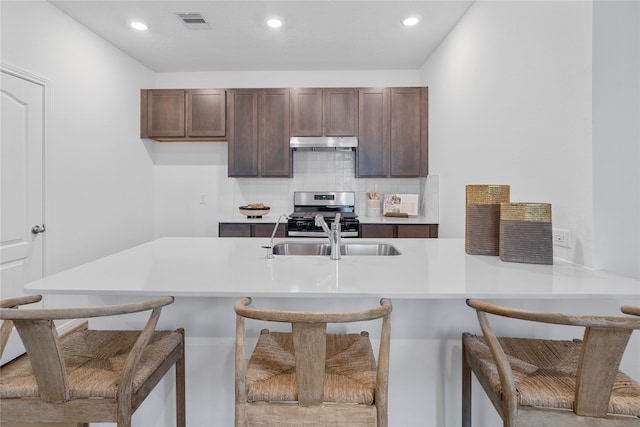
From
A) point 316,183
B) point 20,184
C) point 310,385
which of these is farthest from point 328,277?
point 316,183

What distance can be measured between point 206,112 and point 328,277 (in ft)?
10.1

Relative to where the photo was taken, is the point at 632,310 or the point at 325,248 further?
the point at 325,248

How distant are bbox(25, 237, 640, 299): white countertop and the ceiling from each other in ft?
6.59

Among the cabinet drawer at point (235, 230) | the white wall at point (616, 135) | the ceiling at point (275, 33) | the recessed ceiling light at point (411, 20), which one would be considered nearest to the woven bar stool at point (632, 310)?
the white wall at point (616, 135)

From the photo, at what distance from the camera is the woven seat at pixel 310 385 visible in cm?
86

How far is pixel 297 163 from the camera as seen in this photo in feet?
13.3

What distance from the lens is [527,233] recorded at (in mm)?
1547

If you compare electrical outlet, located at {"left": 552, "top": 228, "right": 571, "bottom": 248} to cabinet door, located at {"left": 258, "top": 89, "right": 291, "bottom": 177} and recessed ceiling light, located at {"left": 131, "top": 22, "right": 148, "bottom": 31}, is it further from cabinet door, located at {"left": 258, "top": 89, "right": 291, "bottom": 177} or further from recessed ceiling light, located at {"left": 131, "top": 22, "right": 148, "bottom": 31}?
recessed ceiling light, located at {"left": 131, "top": 22, "right": 148, "bottom": 31}

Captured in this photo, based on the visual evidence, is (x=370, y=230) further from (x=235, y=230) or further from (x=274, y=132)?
(x=274, y=132)

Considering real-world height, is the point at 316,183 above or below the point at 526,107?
below

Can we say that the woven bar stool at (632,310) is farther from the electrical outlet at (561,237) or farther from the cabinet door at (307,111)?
the cabinet door at (307,111)

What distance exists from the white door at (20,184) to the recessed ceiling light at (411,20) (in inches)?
114

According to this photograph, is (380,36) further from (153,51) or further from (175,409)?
(175,409)

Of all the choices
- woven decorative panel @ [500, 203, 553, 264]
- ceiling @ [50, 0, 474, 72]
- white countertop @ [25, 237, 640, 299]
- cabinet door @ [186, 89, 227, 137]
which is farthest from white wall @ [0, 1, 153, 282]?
woven decorative panel @ [500, 203, 553, 264]
